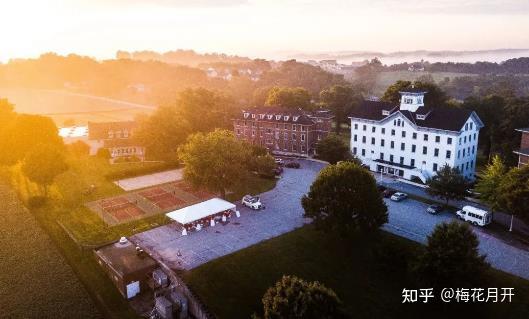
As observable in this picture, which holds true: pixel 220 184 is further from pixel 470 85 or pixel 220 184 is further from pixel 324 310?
pixel 470 85

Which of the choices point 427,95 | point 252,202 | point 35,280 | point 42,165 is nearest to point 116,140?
point 42,165

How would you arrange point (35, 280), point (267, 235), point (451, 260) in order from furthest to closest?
point (267, 235)
point (35, 280)
point (451, 260)

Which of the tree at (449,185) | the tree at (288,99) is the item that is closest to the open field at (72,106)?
the tree at (288,99)

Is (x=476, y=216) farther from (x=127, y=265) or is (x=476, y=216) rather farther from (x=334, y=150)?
(x=127, y=265)

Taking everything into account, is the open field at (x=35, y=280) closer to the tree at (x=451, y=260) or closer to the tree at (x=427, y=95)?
the tree at (x=451, y=260)

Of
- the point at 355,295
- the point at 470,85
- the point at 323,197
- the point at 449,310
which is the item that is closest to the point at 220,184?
the point at 323,197

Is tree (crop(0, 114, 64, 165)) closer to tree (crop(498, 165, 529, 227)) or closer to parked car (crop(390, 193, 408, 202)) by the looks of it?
parked car (crop(390, 193, 408, 202))

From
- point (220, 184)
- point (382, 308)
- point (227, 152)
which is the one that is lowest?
point (382, 308)
